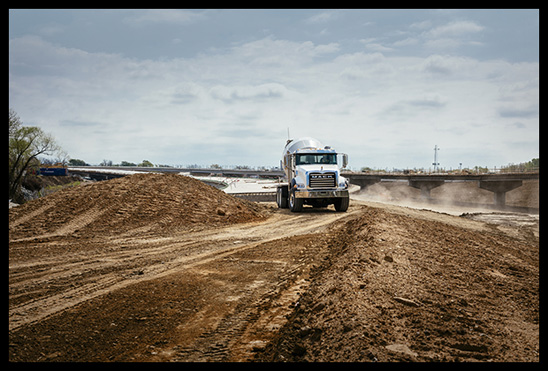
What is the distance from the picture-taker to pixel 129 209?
16203 mm

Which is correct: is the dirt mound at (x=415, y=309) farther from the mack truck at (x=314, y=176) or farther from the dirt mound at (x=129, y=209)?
the mack truck at (x=314, y=176)

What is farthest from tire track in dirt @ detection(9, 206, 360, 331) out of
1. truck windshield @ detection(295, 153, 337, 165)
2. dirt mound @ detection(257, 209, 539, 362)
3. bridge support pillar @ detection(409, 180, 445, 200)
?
bridge support pillar @ detection(409, 180, 445, 200)

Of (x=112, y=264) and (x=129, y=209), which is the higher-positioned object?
(x=129, y=209)

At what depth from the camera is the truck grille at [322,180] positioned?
78.8ft

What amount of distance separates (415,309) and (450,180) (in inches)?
2679

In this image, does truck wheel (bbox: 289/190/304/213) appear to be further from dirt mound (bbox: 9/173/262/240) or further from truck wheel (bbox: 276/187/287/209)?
truck wheel (bbox: 276/187/287/209)

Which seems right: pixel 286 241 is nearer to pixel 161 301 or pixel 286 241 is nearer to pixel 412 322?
pixel 161 301

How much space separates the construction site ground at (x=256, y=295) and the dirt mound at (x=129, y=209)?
10 cm

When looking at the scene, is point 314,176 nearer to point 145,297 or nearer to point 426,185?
point 145,297

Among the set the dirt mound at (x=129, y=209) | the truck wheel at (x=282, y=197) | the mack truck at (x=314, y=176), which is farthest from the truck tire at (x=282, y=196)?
the dirt mound at (x=129, y=209)

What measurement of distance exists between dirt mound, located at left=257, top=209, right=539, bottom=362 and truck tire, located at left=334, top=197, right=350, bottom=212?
13.6 m

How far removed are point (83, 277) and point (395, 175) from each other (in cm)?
7363

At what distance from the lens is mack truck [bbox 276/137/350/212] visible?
2408 centimetres

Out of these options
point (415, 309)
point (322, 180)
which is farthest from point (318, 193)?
point (415, 309)
